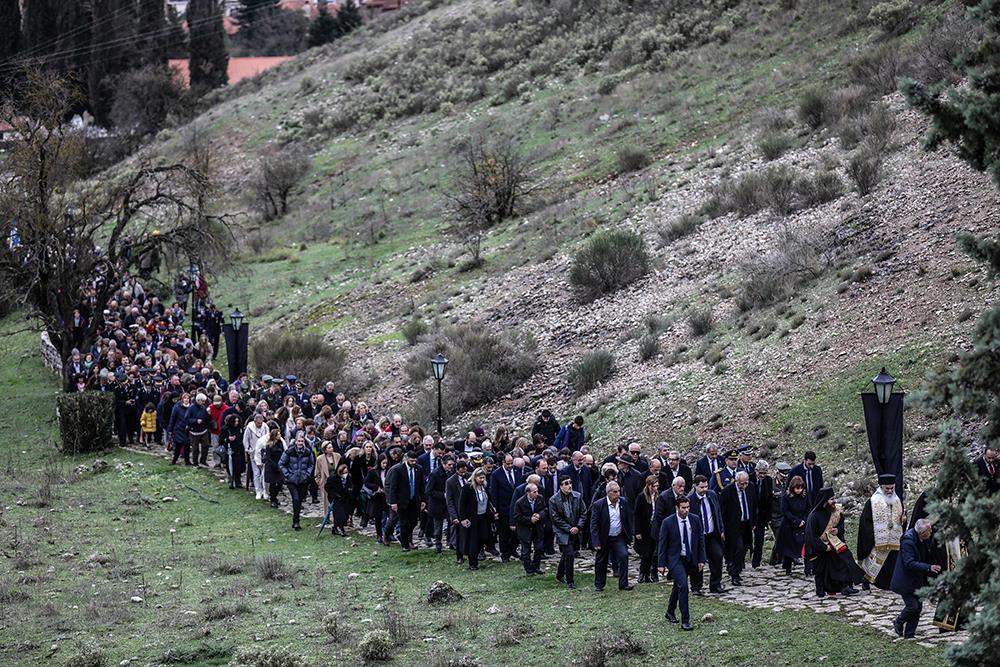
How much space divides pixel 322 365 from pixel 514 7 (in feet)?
129

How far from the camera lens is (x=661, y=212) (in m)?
35.8

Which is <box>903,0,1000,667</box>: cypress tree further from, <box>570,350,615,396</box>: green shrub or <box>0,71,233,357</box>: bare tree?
<box>0,71,233,357</box>: bare tree

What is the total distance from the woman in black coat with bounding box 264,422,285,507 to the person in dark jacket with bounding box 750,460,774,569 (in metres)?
7.62

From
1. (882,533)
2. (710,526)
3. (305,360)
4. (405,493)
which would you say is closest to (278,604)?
(405,493)

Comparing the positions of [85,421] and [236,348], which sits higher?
[236,348]

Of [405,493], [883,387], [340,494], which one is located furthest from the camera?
[340,494]

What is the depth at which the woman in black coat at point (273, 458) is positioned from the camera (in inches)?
827

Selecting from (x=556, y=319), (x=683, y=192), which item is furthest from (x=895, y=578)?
(x=683, y=192)

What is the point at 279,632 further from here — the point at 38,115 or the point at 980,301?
the point at 38,115

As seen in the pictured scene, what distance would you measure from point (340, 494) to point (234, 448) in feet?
13.8

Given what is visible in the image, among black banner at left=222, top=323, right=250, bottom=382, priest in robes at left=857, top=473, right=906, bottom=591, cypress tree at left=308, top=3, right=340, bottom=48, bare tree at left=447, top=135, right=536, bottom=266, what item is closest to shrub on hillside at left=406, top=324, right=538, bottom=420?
black banner at left=222, top=323, right=250, bottom=382

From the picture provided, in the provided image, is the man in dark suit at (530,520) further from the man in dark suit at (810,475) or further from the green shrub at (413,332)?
the green shrub at (413,332)

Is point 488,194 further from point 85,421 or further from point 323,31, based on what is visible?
point 323,31

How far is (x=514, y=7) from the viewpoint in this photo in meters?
67.4
